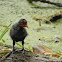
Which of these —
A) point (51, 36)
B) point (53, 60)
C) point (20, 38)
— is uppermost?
point (20, 38)

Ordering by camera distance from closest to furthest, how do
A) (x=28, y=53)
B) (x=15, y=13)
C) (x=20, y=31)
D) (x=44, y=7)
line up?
(x=20, y=31) < (x=28, y=53) < (x=15, y=13) < (x=44, y=7)

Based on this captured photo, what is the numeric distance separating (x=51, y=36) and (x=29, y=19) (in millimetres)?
1370

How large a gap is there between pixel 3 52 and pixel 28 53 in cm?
28

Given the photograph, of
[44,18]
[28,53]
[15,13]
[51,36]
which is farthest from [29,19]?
[28,53]

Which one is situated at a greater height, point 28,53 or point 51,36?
point 28,53

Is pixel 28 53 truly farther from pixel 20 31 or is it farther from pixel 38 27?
pixel 38 27

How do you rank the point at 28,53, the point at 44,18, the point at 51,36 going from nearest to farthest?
the point at 28,53 → the point at 51,36 → the point at 44,18

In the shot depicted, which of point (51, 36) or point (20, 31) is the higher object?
point (20, 31)

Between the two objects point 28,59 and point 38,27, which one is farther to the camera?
point 38,27

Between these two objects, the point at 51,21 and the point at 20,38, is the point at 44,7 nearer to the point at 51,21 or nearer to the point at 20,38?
the point at 51,21

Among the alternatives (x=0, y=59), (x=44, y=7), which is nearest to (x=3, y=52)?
(x=0, y=59)

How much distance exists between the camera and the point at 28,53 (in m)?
1.67

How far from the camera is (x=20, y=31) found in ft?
4.79

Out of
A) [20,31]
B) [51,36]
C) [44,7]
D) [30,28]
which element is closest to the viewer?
[20,31]
